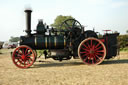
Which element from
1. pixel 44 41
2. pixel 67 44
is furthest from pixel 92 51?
pixel 44 41

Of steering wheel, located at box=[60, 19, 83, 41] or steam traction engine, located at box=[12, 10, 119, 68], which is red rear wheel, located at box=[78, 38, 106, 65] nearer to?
steam traction engine, located at box=[12, 10, 119, 68]

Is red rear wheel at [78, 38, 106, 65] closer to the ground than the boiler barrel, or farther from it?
closer to the ground

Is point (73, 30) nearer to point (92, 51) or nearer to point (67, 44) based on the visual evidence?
point (67, 44)

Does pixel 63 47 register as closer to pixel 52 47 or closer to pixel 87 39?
pixel 52 47

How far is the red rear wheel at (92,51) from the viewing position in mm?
7801

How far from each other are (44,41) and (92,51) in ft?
8.25

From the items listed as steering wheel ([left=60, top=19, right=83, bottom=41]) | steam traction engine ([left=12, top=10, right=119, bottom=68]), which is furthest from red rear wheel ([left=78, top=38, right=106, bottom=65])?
steering wheel ([left=60, top=19, right=83, bottom=41])

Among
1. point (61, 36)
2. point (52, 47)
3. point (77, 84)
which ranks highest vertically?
point (61, 36)

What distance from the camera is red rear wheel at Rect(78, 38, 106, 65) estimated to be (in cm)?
780

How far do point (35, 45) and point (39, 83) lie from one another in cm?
356

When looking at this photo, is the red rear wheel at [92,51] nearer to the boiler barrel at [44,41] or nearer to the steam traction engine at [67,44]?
the steam traction engine at [67,44]

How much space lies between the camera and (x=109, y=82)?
4.63 meters

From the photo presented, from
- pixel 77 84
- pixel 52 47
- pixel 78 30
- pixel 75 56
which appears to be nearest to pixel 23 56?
pixel 52 47

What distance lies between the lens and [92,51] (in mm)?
7906
